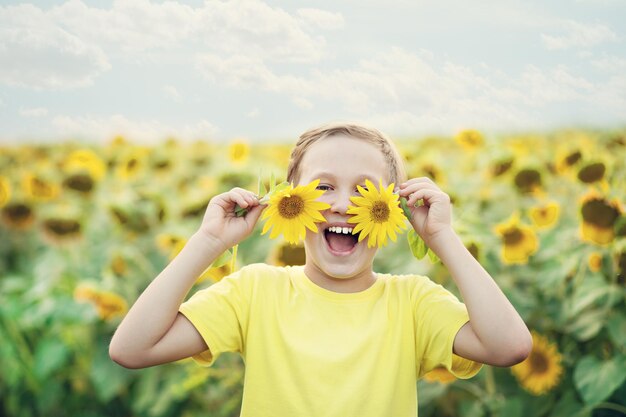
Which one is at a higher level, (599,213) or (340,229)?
(340,229)

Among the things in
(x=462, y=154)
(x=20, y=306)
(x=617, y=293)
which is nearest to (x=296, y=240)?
(x=617, y=293)

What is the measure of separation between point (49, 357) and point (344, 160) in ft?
5.01

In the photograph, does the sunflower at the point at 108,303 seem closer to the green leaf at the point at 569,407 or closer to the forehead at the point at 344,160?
the forehead at the point at 344,160

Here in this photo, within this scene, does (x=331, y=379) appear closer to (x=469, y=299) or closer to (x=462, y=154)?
(x=469, y=299)

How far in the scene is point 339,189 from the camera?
4.33 feet

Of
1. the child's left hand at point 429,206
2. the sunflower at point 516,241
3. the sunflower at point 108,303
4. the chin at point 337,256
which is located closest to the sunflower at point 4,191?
the sunflower at point 108,303

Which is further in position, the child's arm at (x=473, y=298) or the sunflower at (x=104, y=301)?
the sunflower at (x=104, y=301)

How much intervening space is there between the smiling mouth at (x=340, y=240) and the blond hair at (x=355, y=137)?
0.44ft

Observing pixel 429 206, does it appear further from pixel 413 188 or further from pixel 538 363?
pixel 538 363

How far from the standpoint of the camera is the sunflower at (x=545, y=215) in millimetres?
2400

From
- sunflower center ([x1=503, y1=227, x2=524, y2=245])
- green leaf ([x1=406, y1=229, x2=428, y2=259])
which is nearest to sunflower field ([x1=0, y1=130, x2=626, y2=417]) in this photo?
sunflower center ([x1=503, y1=227, x2=524, y2=245])

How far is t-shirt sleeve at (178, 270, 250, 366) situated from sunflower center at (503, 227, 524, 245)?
110 cm

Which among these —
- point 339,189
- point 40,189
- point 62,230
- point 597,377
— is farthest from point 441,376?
point 40,189

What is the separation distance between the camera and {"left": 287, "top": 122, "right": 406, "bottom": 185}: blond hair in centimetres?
137
